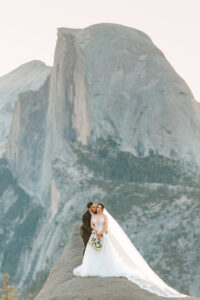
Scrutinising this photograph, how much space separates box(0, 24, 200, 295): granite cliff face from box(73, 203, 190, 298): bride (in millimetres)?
74279

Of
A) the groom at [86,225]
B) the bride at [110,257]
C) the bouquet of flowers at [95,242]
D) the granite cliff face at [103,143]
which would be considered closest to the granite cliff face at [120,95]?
the granite cliff face at [103,143]

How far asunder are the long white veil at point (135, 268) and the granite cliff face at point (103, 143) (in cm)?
7415

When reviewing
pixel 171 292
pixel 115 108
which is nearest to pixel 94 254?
pixel 171 292

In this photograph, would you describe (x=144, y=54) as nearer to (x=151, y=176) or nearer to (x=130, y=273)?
(x=151, y=176)

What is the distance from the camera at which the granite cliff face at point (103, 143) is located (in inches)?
4058

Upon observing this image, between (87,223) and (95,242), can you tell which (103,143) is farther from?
(95,242)

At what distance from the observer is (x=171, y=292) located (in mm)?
12836

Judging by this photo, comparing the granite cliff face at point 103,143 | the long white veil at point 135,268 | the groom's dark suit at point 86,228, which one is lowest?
the long white veil at point 135,268

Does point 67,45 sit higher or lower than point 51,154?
higher

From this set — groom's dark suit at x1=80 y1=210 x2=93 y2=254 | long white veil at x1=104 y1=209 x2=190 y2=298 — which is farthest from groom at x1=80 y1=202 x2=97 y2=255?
long white veil at x1=104 y1=209 x2=190 y2=298

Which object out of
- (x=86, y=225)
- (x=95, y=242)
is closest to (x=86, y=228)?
(x=86, y=225)

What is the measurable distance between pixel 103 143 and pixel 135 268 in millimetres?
104419

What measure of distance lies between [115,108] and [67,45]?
41.4 ft

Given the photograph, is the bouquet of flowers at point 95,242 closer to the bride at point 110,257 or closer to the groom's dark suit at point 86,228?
the bride at point 110,257
